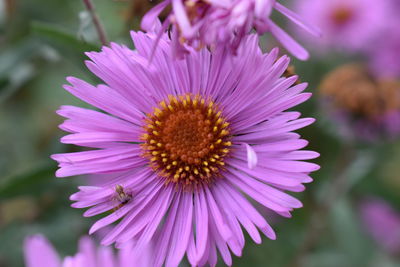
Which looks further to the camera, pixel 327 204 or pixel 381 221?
pixel 381 221

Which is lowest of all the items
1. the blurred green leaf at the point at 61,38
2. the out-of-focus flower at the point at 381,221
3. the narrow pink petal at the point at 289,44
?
the out-of-focus flower at the point at 381,221

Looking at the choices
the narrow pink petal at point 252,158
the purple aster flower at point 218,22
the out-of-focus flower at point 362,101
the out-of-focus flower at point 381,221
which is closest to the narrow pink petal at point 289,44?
the purple aster flower at point 218,22

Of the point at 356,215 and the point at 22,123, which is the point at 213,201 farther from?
the point at 22,123

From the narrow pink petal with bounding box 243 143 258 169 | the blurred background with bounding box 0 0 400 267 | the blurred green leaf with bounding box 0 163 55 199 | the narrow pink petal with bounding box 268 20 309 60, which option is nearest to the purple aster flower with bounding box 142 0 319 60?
the narrow pink petal with bounding box 268 20 309 60

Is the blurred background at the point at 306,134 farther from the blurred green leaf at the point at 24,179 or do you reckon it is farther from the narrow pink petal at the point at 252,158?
the narrow pink petal at the point at 252,158

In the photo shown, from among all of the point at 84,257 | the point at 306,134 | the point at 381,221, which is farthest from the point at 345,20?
the point at 84,257

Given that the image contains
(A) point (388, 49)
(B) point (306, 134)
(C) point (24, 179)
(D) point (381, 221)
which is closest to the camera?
(C) point (24, 179)

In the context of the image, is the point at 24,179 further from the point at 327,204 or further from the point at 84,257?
the point at 327,204

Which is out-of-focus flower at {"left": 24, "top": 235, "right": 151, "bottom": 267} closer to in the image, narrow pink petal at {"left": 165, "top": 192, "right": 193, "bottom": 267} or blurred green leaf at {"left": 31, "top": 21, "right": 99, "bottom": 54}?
narrow pink petal at {"left": 165, "top": 192, "right": 193, "bottom": 267}
